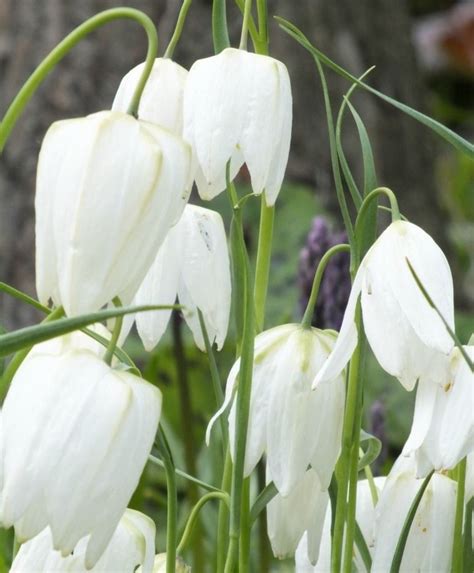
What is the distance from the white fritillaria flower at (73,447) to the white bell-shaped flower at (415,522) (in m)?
0.18

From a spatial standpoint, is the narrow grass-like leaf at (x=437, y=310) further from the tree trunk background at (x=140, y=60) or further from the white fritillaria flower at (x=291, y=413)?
the tree trunk background at (x=140, y=60)

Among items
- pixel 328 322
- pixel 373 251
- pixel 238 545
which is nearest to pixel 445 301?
pixel 373 251

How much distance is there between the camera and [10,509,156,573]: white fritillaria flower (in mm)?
619

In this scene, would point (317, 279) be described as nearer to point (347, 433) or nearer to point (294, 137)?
point (347, 433)

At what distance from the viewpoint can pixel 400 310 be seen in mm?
599

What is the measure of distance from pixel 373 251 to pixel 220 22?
0.50ft

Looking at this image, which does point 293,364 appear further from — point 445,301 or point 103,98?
point 103,98

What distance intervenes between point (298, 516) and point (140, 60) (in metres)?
1.53

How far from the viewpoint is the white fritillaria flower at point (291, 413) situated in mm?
629

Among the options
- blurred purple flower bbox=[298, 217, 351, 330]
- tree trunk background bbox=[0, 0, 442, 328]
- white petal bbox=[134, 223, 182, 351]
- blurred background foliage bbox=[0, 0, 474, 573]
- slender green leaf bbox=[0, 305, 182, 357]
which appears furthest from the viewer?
tree trunk background bbox=[0, 0, 442, 328]

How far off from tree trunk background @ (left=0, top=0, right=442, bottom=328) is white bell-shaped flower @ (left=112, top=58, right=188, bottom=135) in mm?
1406

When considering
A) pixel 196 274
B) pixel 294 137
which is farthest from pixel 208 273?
pixel 294 137

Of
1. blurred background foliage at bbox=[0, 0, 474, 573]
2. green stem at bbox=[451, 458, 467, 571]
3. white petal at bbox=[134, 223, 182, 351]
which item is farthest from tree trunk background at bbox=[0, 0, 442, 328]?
green stem at bbox=[451, 458, 467, 571]

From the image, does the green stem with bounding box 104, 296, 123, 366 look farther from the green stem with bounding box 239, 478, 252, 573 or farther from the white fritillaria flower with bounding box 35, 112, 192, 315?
the green stem with bounding box 239, 478, 252, 573
